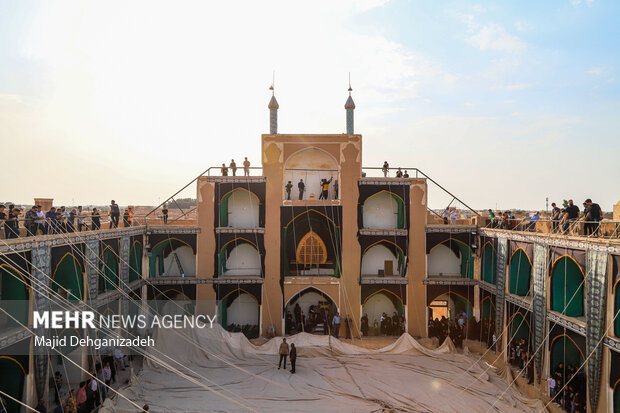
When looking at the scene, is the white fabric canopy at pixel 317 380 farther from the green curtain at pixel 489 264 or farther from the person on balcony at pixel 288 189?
the person on balcony at pixel 288 189

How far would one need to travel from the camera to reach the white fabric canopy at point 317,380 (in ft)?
45.2

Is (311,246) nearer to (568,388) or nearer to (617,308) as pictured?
(568,388)

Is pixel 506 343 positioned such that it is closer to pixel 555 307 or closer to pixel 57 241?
pixel 555 307

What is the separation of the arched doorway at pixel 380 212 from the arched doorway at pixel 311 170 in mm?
2362

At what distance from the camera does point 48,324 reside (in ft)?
41.4

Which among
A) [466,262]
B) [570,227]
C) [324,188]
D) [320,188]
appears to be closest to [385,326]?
[466,262]

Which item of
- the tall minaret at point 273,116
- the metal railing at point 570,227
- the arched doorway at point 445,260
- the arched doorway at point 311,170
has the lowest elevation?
the arched doorway at point 445,260

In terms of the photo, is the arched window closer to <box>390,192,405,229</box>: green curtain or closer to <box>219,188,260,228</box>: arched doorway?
<box>219,188,260,228</box>: arched doorway

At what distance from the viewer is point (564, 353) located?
14.7 metres

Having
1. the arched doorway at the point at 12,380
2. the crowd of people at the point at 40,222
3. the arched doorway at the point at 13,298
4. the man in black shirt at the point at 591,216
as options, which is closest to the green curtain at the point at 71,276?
the crowd of people at the point at 40,222

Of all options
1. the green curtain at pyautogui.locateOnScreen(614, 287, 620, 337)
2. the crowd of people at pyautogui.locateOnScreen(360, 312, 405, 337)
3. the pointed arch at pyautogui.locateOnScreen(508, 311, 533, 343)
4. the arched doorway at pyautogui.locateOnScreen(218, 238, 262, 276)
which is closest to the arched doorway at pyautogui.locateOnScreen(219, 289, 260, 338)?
the arched doorway at pyautogui.locateOnScreen(218, 238, 262, 276)

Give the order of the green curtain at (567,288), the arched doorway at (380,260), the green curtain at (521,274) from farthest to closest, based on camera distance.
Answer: the arched doorway at (380,260)
the green curtain at (521,274)
the green curtain at (567,288)

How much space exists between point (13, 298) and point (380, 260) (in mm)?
17327

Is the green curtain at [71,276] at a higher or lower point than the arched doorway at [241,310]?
higher
